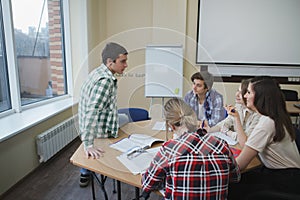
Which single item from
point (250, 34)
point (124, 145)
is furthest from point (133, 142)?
point (250, 34)

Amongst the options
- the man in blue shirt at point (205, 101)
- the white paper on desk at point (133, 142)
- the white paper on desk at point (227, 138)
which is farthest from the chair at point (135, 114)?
the white paper on desk at point (227, 138)

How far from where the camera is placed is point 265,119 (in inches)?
52.6

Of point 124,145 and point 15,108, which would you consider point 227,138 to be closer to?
point 124,145

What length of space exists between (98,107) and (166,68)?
2.21 metres

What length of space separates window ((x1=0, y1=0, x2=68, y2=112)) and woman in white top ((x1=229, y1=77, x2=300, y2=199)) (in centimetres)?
237

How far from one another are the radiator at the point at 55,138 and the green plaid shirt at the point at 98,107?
118 cm

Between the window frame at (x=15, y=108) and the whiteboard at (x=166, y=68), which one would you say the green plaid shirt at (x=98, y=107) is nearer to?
the window frame at (x=15, y=108)

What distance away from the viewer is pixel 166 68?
366cm

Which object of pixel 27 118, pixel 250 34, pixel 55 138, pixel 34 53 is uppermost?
pixel 250 34

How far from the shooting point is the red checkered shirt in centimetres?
99

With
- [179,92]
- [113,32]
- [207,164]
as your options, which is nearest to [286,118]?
[207,164]

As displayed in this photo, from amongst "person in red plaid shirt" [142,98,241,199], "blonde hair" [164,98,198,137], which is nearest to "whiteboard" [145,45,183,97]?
"blonde hair" [164,98,198,137]

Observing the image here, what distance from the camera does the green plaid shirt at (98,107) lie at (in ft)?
5.12

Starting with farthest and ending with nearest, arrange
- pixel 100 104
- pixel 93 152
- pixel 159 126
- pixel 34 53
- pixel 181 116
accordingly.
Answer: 1. pixel 34 53
2. pixel 159 126
3. pixel 100 104
4. pixel 93 152
5. pixel 181 116
